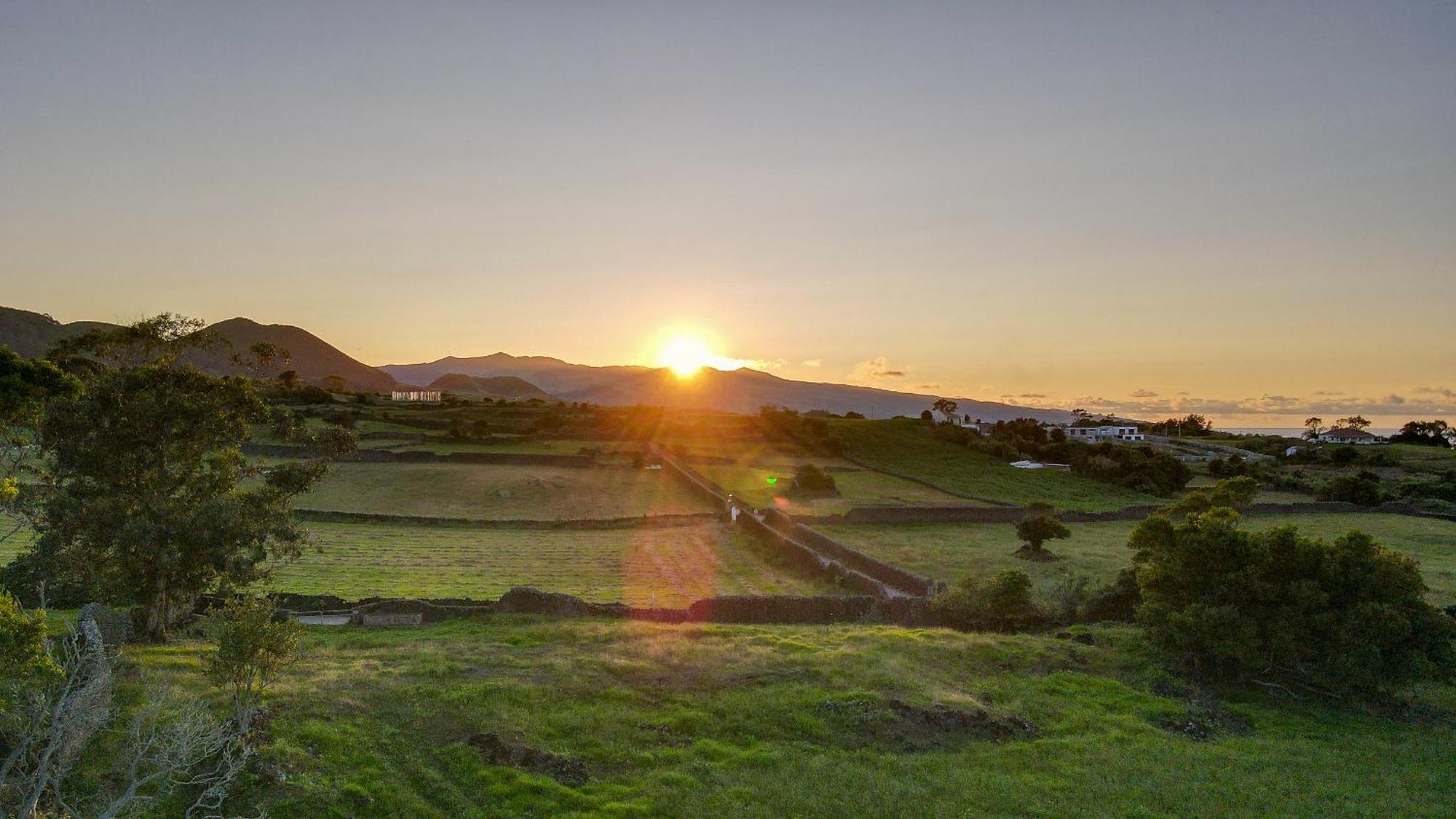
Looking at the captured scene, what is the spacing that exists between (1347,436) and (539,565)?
169352 millimetres

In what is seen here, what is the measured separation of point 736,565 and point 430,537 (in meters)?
18.6

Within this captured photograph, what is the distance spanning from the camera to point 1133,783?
14617mm

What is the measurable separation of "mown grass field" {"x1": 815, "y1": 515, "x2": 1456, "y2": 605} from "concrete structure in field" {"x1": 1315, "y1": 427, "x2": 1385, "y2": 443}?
109229mm

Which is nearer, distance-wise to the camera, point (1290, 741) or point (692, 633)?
point (1290, 741)

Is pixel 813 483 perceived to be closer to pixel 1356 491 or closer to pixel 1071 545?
pixel 1071 545

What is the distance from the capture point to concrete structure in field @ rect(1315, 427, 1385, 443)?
14488 centimetres

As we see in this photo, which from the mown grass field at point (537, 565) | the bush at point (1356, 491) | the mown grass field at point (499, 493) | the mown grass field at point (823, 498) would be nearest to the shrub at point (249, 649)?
the mown grass field at point (537, 565)

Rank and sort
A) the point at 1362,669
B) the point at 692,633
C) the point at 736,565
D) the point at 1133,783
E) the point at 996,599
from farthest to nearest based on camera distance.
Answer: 1. the point at 736,565
2. the point at 996,599
3. the point at 692,633
4. the point at 1362,669
5. the point at 1133,783

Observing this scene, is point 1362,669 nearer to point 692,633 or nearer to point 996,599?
point 996,599

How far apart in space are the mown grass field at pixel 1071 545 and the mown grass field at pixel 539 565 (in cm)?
636

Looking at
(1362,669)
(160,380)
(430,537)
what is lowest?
(430,537)

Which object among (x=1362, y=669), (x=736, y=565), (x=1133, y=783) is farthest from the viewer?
(x=736, y=565)

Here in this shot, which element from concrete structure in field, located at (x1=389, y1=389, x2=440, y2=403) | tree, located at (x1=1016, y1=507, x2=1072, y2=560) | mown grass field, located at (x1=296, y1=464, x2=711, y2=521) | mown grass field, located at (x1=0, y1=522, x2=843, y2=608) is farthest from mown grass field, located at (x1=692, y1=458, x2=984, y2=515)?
concrete structure in field, located at (x1=389, y1=389, x2=440, y2=403)

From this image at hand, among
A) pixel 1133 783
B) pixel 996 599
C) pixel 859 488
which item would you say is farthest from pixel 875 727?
pixel 859 488
